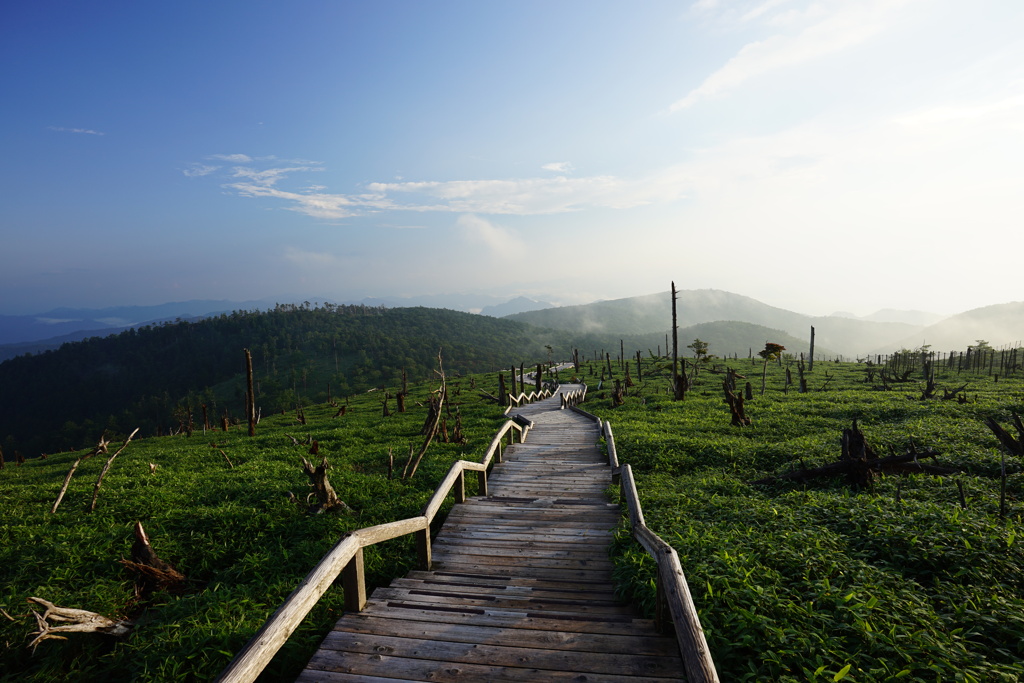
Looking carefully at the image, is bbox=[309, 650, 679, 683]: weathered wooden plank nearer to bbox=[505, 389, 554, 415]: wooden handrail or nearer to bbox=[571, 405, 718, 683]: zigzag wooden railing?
bbox=[571, 405, 718, 683]: zigzag wooden railing

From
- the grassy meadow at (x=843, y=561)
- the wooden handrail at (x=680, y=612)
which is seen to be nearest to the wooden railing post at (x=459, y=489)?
the grassy meadow at (x=843, y=561)

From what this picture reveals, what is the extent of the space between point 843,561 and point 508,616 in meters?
4.34

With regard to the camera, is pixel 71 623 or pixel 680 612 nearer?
pixel 680 612

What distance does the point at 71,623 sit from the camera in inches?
213

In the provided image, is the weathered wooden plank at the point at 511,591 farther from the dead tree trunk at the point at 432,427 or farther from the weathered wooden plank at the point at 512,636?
the dead tree trunk at the point at 432,427

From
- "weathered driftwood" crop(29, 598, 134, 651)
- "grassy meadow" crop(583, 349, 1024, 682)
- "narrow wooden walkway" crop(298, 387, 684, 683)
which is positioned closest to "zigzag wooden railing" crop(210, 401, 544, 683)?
"narrow wooden walkway" crop(298, 387, 684, 683)

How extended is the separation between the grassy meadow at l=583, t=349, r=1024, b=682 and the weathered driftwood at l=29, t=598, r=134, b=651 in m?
6.41

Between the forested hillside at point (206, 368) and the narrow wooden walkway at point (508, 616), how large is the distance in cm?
6823

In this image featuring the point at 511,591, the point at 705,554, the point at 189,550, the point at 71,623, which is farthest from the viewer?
the point at 189,550

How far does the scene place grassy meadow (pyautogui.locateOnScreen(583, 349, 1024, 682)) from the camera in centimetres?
393

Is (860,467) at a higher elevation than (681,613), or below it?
below

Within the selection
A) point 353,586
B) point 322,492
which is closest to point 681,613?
point 353,586

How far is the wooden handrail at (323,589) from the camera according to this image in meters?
3.15

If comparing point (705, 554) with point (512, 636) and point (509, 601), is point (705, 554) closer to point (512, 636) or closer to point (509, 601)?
point (509, 601)
